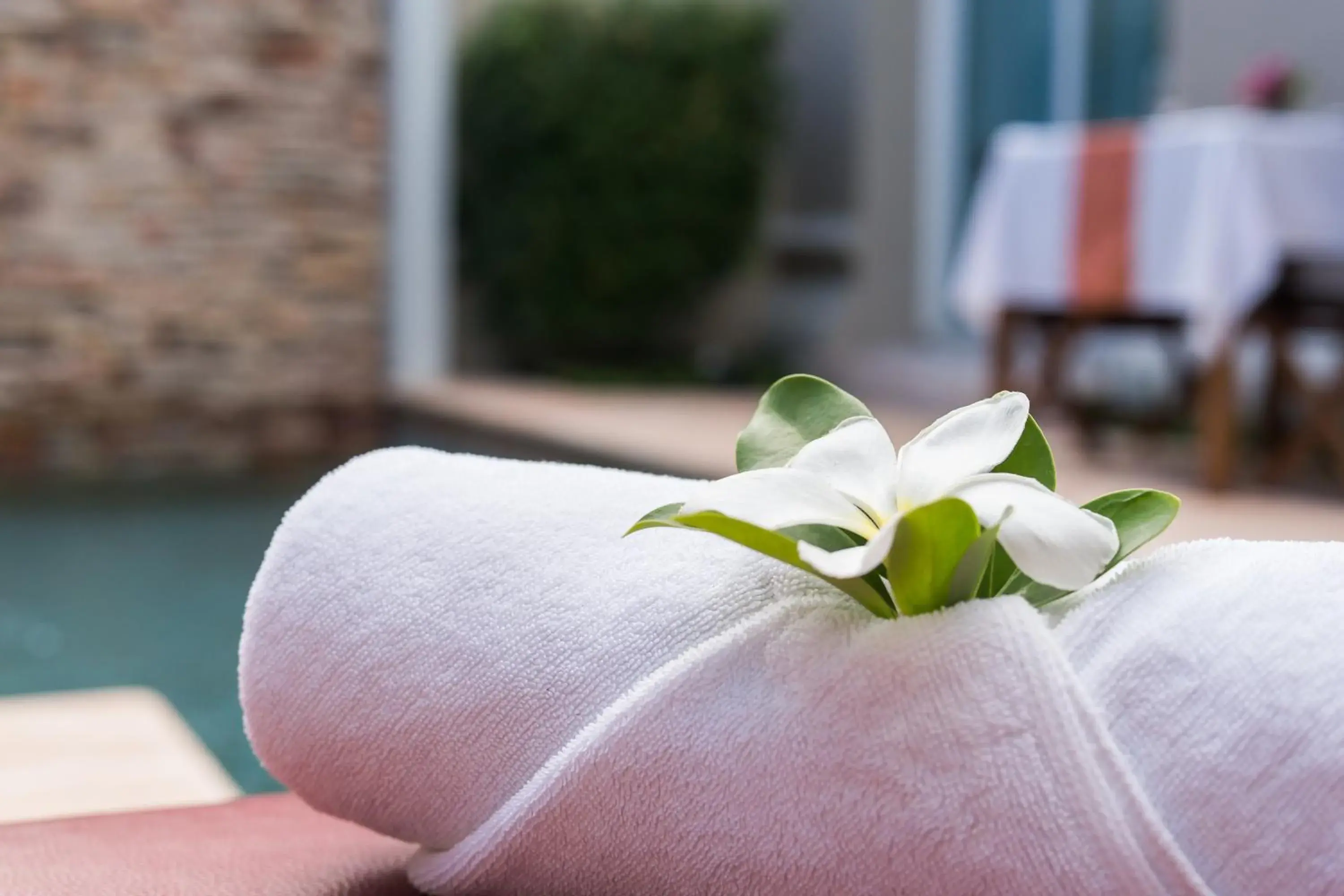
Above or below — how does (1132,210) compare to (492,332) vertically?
above

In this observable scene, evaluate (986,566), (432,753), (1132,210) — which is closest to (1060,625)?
(986,566)

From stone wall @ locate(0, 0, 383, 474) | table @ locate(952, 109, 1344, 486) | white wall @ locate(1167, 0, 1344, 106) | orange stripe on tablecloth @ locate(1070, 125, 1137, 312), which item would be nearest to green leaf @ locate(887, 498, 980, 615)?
table @ locate(952, 109, 1344, 486)

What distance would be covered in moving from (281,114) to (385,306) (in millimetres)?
763

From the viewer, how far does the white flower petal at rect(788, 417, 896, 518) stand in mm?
484

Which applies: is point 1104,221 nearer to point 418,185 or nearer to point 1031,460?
point 418,185

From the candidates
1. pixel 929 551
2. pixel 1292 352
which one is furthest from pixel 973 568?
pixel 1292 352

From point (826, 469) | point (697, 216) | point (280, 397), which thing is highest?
point (826, 469)

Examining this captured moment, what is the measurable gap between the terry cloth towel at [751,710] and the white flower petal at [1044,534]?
0.02m

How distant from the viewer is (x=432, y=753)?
0.58 meters

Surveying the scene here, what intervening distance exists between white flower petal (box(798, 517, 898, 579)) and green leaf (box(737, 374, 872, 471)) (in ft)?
0.27

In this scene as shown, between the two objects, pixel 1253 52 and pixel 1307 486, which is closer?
pixel 1307 486

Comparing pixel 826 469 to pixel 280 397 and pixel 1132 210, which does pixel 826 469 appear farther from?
pixel 280 397

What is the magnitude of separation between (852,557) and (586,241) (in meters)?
5.75

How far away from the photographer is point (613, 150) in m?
6.10
